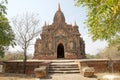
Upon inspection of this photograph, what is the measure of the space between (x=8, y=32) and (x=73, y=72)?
24.0 feet

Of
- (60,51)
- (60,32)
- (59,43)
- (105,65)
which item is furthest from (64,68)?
(60,51)

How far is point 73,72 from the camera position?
15508mm

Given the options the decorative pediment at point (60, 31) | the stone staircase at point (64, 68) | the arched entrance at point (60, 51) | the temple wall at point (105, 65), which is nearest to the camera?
the stone staircase at point (64, 68)

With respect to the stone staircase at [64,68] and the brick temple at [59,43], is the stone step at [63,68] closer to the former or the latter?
the stone staircase at [64,68]

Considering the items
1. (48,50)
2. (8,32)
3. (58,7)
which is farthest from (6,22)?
(58,7)

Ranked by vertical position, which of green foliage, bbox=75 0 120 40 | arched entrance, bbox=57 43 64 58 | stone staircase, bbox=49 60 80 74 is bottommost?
stone staircase, bbox=49 60 80 74

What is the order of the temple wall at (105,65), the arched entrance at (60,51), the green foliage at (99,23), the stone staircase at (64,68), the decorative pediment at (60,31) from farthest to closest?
the arched entrance at (60,51)
the decorative pediment at (60,31)
the temple wall at (105,65)
the stone staircase at (64,68)
the green foliage at (99,23)

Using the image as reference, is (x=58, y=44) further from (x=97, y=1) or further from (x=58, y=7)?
(x=97, y=1)

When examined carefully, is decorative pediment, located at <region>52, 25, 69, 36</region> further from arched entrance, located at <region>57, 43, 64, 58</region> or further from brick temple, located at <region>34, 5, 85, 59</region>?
arched entrance, located at <region>57, 43, 64, 58</region>

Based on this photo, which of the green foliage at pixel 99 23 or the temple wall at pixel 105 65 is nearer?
the green foliage at pixel 99 23

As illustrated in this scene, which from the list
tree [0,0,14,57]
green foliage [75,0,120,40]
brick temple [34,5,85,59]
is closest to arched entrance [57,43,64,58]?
brick temple [34,5,85,59]

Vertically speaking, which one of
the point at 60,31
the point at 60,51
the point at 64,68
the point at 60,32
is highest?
the point at 60,31

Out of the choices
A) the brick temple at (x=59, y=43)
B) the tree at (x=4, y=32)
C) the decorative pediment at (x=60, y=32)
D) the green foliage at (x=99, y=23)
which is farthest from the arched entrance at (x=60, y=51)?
the green foliage at (x=99, y=23)

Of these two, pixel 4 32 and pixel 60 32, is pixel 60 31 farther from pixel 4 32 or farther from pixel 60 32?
pixel 4 32
